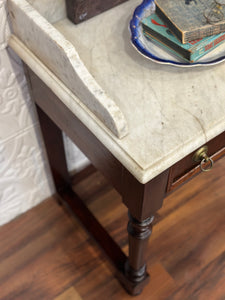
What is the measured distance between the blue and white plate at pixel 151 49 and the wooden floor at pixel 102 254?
2.29 ft

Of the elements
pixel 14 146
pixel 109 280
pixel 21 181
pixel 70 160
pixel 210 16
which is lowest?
pixel 109 280

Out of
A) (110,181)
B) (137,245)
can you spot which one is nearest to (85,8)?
(110,181)

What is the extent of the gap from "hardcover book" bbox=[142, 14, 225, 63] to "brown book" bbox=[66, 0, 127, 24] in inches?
4.8

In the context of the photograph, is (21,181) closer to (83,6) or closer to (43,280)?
(43,280)

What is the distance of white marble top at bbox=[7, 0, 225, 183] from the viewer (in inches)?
27.5

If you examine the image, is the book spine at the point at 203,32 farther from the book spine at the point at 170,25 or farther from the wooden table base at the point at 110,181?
the wooden table base at the point at 110,181

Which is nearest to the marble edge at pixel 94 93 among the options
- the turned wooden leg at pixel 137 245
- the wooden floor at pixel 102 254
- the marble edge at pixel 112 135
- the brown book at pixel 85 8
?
the marble edge at pixel 112 135

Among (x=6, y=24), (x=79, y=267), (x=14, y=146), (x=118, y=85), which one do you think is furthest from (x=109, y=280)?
(x=6, y=24)

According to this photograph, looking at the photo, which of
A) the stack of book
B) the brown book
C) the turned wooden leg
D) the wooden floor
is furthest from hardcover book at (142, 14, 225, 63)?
the wooden floor

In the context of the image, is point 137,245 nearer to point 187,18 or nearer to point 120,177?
point 120,177

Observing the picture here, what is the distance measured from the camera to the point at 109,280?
4.11ft

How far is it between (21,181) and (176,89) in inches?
27.8

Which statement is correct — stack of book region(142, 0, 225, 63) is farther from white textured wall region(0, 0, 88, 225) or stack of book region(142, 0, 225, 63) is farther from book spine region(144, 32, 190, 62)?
white textured wall region(0, 0, 88, 225)

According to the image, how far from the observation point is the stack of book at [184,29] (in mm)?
796
